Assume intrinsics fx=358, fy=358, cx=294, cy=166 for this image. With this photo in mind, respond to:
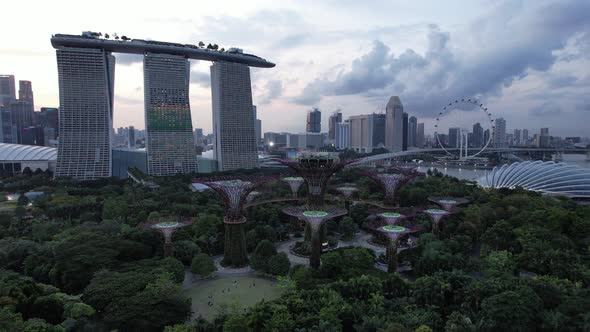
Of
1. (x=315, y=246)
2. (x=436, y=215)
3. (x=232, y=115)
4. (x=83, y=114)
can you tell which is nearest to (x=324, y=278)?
(x=315, y=246)

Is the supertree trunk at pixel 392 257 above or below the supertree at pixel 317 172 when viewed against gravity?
below

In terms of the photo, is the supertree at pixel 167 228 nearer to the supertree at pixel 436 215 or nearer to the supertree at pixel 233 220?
the supertree at pixel 233 220

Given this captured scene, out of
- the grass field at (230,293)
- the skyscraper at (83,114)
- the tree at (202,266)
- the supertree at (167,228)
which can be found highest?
the skyscraper at (83,114)

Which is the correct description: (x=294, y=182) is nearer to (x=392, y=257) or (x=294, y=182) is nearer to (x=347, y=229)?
(x=347, y=229)

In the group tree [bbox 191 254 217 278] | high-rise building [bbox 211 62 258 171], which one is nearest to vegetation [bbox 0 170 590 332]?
tree [bbox 191 254 217 278]

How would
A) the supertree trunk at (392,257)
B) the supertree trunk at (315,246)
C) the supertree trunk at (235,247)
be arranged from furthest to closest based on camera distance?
1. the supertree trunk at (235,247)
2. the supertree trunk at (315,246)
3. the supertree trunk at (392,257)

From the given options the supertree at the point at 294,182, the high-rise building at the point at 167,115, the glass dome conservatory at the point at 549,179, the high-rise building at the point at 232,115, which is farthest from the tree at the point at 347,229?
the high-rise building at the point at 232,115

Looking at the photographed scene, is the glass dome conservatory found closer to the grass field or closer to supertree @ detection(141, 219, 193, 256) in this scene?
the grass field
